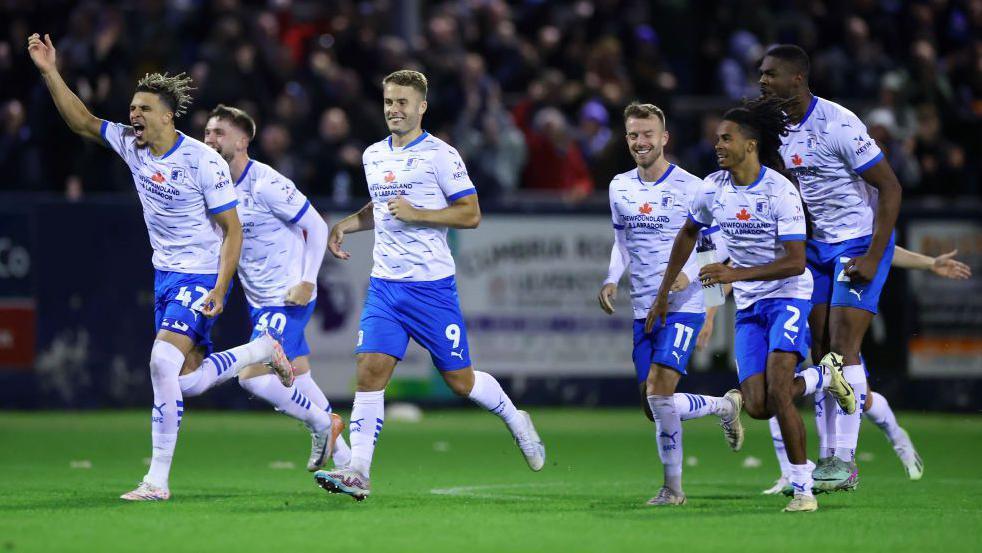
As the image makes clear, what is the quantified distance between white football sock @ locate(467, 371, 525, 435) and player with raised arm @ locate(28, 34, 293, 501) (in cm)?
172

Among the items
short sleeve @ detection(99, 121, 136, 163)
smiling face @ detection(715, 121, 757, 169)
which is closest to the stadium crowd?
short sleeve @ detection(99, 121, 136, 163)

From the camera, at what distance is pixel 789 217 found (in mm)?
9367

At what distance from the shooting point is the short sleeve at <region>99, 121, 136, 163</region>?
996 centimetres

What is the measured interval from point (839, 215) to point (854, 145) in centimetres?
55

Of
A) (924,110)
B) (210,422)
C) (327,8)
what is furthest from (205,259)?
(924,110)

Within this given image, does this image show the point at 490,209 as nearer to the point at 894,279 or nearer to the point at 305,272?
the point at 894,279

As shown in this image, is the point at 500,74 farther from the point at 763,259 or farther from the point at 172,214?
the point at 763,259

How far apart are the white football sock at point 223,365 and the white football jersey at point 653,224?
8.27 ft

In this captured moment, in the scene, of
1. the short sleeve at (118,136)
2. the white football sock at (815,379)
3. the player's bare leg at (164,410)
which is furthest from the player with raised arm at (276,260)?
the white football sock at (815,379)

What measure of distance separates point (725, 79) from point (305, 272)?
38.6 feet

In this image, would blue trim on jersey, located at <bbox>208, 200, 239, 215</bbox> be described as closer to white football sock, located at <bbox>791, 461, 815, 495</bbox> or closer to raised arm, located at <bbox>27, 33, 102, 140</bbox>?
raised arm, located at <bbox>27, 33, 102, 140</bbox>

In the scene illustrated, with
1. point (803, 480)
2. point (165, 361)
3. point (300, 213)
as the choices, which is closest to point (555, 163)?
point (300, 213)

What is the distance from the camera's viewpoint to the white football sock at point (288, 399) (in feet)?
35.8

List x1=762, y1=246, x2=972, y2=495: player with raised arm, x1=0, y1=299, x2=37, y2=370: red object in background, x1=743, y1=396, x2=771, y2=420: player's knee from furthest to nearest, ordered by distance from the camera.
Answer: x1=0, y1=299, x2=37, y2=370: red object in background
x1=762, y1=246, x2=972, y2=495: player with raised arm
x1=743, y1=396, x2=771, y2=420: player's knee
